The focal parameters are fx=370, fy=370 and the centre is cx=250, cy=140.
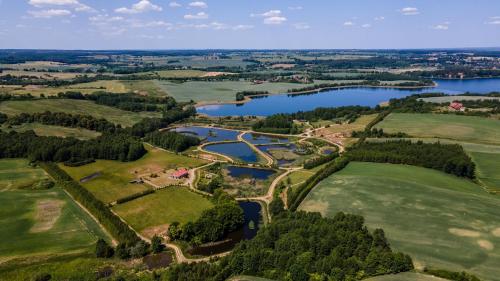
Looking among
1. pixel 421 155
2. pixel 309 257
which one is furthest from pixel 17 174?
pixel 421 155

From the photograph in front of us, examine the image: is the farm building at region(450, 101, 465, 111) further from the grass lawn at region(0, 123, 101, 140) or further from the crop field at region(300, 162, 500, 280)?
the grass lawn at region(0, 123, 101, 140)

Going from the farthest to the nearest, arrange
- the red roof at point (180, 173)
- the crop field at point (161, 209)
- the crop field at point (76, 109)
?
1. the crop field at point (76, 109)
2. the red roof at point (180, 173)
3. the crop field at point (161, 209)

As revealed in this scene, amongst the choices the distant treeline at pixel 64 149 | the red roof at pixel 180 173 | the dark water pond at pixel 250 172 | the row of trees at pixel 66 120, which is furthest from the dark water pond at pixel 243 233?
the row of trees at pixel 66 120

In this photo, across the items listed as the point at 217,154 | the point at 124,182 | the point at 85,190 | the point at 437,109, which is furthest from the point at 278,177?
the point at 437,109

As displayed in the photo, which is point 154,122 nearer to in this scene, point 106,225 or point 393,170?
point 106,225

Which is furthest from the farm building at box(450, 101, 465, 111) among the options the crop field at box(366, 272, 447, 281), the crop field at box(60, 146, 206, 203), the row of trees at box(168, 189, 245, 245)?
the crop field at box(366, 272, 447, 281)

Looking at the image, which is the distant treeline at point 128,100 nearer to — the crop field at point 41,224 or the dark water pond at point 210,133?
the dark water pond at point 210,133
